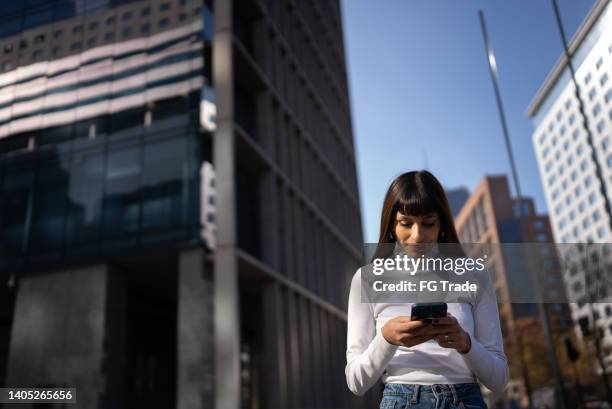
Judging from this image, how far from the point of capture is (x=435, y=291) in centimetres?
178

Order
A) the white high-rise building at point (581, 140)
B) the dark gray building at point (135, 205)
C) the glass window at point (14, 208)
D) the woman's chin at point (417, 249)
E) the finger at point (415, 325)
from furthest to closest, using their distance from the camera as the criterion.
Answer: the glass window at point (14, 208) → the dark gray building at point (135, 205) → the white high-rise building at point (581, 140) → the woman's chin at point (417, 249) → the finger at point (415, 325)

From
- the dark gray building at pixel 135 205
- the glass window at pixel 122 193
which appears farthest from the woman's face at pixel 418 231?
the glass window at pixel 122 193

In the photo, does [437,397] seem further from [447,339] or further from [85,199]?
[85,199]

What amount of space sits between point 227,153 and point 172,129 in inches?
71.5

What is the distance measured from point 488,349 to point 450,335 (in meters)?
0.30

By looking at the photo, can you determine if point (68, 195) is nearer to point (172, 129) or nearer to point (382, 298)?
point (172, 129)

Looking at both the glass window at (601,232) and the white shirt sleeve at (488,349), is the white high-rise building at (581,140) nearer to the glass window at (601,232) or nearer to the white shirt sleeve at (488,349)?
the glass window at (601,232)

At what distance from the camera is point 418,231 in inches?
71.3

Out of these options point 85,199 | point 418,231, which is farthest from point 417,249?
A: point 85,199

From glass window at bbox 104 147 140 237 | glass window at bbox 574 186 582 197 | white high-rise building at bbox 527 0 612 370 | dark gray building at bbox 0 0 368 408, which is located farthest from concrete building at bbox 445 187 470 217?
glass window at bbox 104 147 140 237

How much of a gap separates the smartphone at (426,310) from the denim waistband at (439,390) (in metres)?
0.33

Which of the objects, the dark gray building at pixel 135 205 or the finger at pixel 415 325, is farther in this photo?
the dark gray building at pixel 135 205

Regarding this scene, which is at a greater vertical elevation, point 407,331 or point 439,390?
point 407,331

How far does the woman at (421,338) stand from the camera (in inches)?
63.5
